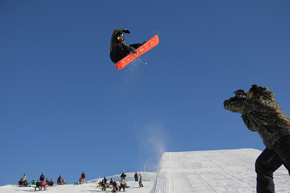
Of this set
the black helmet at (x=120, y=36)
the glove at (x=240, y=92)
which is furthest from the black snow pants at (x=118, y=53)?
the glove at (x=240, y=92)

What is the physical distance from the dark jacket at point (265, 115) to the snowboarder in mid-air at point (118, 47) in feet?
14.9

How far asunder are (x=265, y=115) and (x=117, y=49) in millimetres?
5055

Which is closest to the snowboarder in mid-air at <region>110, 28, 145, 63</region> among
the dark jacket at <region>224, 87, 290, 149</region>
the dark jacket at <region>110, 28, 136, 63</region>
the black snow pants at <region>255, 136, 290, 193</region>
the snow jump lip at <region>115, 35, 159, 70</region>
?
the dark jacket at <region>110, 28, 136, 63</region>

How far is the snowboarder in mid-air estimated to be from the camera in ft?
21.7

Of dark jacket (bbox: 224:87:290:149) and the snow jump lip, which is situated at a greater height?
the snow jump lip

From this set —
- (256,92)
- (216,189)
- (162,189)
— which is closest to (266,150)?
(256,92)

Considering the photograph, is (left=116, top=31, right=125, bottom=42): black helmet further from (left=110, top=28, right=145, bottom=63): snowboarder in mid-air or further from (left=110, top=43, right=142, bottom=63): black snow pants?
(left=110, top=43, right=142, bottom=63): black snow pants

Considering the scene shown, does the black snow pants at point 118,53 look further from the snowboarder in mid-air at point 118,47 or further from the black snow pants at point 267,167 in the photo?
the black snow pants at point 267,167

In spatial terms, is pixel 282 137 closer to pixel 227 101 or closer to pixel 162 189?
pixel 227 101

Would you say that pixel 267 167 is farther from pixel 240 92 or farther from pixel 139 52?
pixel 139 52

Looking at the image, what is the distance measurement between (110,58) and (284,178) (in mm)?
6282

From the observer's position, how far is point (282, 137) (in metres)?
2.40

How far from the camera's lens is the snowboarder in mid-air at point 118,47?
6602mm

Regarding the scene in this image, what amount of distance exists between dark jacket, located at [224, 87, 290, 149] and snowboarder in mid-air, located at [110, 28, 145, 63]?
4.55m
